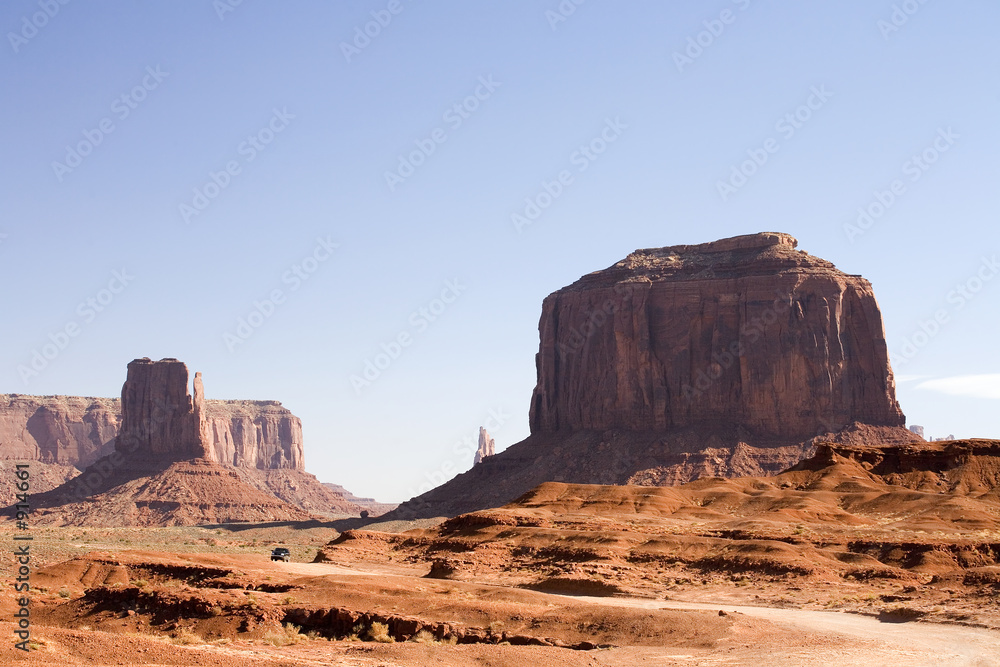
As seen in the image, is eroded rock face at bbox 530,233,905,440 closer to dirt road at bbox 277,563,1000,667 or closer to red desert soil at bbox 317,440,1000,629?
red desert soil at bbox 317,440,1000,629

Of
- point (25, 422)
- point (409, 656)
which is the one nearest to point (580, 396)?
point (409, 656)

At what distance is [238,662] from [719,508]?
4032 cm

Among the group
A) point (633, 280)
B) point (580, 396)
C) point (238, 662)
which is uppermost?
point (633, 280)

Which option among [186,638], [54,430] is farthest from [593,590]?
[54,430]

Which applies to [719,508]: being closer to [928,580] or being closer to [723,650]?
[928,580]

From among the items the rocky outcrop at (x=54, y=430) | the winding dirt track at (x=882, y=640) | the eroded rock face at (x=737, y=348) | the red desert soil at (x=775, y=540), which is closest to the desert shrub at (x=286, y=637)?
the winding dirt track at (x=882, y=640)

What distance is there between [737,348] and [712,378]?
363cm

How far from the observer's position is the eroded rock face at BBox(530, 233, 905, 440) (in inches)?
4050

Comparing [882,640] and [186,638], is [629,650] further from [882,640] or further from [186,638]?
[186,638]

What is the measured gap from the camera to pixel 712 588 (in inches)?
1575

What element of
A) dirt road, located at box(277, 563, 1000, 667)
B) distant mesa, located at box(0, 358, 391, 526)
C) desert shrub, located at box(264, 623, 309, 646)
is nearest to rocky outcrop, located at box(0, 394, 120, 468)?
distant mesa, located at box(0, 358, 391, 526)

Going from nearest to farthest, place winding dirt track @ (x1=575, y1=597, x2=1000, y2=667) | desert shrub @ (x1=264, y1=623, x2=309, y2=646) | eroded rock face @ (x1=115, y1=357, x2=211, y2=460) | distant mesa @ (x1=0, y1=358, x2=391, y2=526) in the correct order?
winding dirt track @ (x1=575, y1=597, x2=1000, y2=667) < desert shrub @ (x1=264, y1=623, x2=309, y2=646) < distant mesa @ (x1=0, y1=358, x2=391, y2=526) < eroded rock face @ (x1=115, y1=357, x2=211, y2=460)

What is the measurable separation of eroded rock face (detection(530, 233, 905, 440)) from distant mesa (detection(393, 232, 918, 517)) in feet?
0.38

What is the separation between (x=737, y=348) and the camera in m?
105
